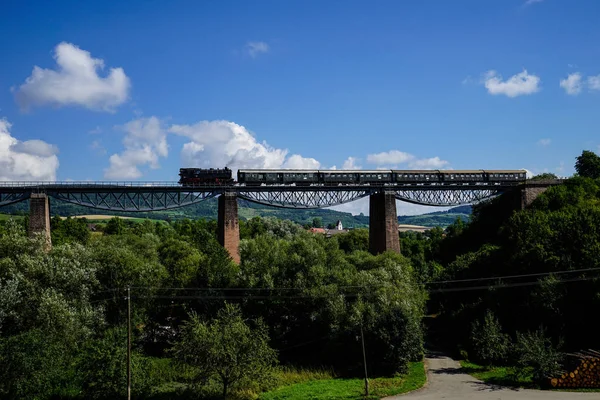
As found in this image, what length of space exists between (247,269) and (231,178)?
1556 centimetres

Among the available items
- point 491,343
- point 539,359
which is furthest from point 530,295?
point 539,359

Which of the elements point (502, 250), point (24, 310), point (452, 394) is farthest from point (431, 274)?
point (24, 310)

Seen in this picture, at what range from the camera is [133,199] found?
49.6m

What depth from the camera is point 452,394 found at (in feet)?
82.1

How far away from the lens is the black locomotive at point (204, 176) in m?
50.3

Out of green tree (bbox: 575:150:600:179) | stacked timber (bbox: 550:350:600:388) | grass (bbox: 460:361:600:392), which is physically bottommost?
grass (bbox: 460:361:600:392)

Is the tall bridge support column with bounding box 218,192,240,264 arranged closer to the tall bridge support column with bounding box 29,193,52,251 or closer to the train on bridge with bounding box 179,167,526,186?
the train on bridge with bounding box 179,167,526,186

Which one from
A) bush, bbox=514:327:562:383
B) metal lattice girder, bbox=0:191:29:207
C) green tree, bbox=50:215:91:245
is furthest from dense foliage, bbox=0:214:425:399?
green tree, bbox=50:215:91:245

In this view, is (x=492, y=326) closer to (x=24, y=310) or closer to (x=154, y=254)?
(x=24, y=310)

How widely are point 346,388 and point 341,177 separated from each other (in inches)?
1199

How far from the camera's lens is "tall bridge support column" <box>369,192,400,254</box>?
2068 inches

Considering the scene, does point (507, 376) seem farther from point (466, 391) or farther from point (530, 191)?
point (530, 191)

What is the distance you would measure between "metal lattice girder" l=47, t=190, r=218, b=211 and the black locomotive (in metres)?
1.12

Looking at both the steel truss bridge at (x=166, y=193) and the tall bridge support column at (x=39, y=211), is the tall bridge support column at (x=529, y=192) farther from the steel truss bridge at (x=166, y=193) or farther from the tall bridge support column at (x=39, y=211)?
the tall bridge support column at (x=39, y=211)
